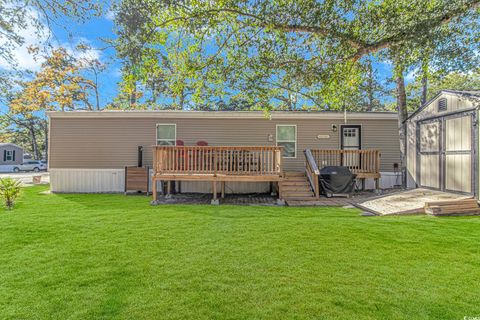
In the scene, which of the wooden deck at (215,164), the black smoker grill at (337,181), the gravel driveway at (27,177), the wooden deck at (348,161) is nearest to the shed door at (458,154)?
the wooden deck at (348,161)

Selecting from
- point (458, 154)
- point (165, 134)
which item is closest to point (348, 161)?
point (458, 154)

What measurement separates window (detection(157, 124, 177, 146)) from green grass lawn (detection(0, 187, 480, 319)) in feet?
16.8

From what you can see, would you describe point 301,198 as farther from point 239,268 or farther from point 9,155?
point 9,155

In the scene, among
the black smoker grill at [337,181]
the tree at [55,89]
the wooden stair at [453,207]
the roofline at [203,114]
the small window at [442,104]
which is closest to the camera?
the wooden stair at [453,207]

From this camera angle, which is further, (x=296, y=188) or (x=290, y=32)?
(x=296, y=188)

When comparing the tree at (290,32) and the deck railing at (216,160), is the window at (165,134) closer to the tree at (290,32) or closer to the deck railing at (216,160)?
the deck railing at (216,160)

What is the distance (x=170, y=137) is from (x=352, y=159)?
22.3 feet

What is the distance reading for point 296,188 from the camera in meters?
8.83

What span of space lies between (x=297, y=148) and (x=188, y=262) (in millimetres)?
7741

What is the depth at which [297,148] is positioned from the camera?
10.4 m

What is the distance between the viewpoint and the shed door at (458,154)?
6.45 m

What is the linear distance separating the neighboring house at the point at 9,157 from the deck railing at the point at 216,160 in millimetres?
27113

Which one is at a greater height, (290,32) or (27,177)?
(290,32)

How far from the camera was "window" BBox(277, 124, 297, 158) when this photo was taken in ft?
34.0
